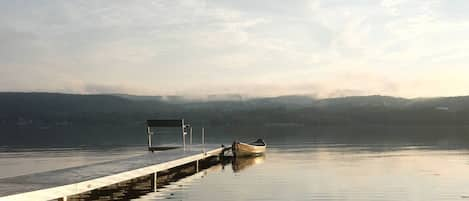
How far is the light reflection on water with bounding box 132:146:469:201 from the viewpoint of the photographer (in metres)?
24.4

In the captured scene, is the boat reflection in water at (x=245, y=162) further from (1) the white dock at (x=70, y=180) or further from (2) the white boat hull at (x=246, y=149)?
(1) the white dock at (x=70, y=180)

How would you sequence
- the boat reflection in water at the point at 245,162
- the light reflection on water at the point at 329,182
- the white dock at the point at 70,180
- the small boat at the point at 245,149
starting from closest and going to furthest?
the white dock at the point at 70,180
the light reflection on water at the point at 329,182
the boat reflection in water at the point at 245,162
the small boat at the point at 245,149

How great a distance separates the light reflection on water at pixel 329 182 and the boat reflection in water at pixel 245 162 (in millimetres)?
260

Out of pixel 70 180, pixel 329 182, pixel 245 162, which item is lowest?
pixel 329 182

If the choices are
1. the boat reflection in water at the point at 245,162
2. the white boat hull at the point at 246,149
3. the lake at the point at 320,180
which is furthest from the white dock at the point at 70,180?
the white boat hull at the point at 246,149

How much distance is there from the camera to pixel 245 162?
148ft

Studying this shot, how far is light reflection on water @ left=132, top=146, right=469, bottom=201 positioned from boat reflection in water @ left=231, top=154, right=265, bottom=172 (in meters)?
0.26

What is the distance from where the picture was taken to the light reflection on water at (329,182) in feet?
80.0

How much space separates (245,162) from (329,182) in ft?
54.2

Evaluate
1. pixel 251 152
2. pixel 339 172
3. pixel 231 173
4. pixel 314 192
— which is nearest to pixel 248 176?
pixel 231 173

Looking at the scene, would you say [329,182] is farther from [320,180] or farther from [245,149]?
[245,149]

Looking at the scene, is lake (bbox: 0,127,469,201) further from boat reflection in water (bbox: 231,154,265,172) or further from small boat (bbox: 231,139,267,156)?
small boat (bbox: 231,139,267,156)

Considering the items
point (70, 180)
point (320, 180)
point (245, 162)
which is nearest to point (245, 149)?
point (245, 162)

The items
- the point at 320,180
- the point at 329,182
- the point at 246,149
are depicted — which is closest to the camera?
the point at 329,182
